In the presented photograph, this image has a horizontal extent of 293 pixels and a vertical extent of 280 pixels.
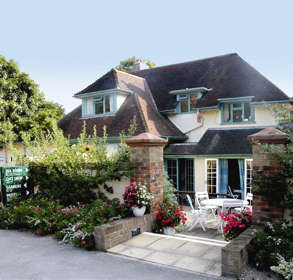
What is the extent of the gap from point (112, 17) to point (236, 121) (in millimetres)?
9934

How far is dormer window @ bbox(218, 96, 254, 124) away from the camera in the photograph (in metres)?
15.0

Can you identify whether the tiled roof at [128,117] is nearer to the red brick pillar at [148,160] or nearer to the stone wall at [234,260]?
the red brick pillar at [148,160]

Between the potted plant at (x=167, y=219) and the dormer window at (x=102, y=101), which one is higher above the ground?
the dormer window at (x=102, y=101)

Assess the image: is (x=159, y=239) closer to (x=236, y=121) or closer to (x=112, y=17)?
(x=112, y=17)

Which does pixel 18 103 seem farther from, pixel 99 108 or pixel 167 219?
pixel 167 219

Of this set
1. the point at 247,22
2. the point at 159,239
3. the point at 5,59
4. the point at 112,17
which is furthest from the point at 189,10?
the point at 5,59

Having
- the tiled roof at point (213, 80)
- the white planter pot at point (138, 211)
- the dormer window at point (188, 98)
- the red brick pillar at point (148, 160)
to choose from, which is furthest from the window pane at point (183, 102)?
the white planter pot at point (138, 211)

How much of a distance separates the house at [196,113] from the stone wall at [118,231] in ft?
24.4

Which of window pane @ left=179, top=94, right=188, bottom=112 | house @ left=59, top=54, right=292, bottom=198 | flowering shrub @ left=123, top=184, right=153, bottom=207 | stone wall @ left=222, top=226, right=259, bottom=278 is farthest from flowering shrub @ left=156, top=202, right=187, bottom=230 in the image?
window pane @ left=179, top=94, right=188, bottom=112

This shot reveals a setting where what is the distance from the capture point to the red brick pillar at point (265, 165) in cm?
538

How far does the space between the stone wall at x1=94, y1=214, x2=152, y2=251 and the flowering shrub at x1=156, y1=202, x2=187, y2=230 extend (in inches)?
17.1

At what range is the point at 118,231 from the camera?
5867 millimetres

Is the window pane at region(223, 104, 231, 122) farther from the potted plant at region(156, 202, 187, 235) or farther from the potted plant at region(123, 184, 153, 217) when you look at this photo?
the potted plant at region(123, 184, 153, 217)

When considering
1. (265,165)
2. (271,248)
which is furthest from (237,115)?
(271,248)
